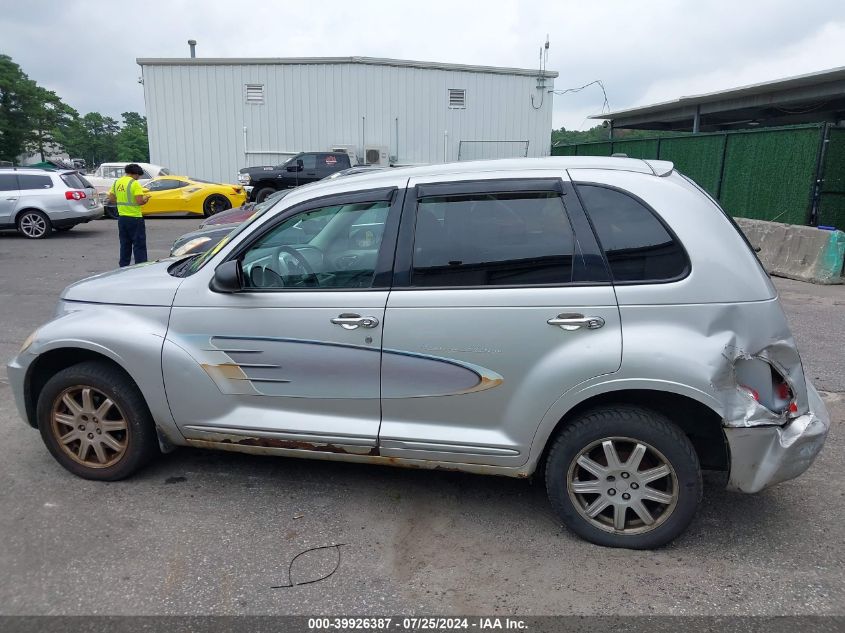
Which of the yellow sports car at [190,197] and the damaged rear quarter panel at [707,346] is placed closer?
the damaged rear quarter panel at [707,346]

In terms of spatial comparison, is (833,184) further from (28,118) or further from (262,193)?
(28,118)

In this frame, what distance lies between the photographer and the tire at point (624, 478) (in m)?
2.98

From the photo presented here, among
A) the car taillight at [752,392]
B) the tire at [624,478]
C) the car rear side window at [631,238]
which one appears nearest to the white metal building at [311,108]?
the car rear side window at [631,238]

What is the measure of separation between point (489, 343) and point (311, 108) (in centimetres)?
2344

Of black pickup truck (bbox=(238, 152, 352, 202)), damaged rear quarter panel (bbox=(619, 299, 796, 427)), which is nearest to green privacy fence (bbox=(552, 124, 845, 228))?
damaged rear quarter panel (bbox=(619, 299, 796, 427))

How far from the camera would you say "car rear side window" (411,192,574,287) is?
3.11m

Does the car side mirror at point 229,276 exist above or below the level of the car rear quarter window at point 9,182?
below

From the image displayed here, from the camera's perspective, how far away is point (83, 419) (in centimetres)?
378

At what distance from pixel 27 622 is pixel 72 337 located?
1.57m

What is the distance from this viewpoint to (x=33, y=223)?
15.0 meters

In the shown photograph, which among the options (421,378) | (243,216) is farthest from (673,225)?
(243,216)

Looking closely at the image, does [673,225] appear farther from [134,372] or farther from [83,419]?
[83,419]

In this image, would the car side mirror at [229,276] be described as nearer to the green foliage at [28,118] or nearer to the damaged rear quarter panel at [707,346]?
the damaged rear quarter panel at [707,346]

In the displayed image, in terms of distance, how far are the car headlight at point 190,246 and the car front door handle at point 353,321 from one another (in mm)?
5183
